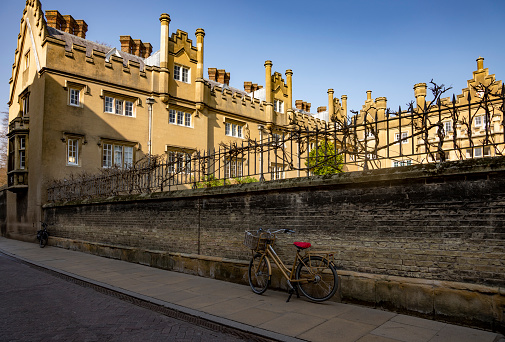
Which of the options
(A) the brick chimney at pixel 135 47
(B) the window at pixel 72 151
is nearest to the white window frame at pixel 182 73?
(A) the brick chimney at pixel 135 47

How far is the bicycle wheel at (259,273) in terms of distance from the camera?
25.1 ft

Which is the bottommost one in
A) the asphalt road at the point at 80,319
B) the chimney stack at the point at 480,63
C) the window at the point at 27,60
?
the asphalt road at the point at 80,319

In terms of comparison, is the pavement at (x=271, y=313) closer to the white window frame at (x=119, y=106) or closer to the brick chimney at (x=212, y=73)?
the white window frame at (x=119, y=106)

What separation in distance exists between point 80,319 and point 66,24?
27.2 metres

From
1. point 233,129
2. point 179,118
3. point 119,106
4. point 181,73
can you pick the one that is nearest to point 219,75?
point 233,129

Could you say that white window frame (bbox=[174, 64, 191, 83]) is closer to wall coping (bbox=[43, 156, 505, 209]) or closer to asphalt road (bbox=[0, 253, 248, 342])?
wall coping (bbox=[43, 156, 505, 209])

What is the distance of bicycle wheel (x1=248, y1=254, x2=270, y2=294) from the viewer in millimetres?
7648

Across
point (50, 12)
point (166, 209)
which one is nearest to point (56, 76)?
point (50, 12)

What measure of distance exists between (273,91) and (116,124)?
620 inches

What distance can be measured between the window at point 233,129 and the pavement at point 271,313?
20051 mm

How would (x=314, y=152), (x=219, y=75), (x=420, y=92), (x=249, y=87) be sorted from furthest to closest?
(x=249, y=87), (x=420, y=92), (x=219, y=75), (x=314, y=152)

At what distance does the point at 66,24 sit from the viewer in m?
27.2

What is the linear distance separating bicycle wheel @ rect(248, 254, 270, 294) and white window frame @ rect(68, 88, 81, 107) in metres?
18.1

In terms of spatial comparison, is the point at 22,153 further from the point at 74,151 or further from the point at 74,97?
the point at 74,97
